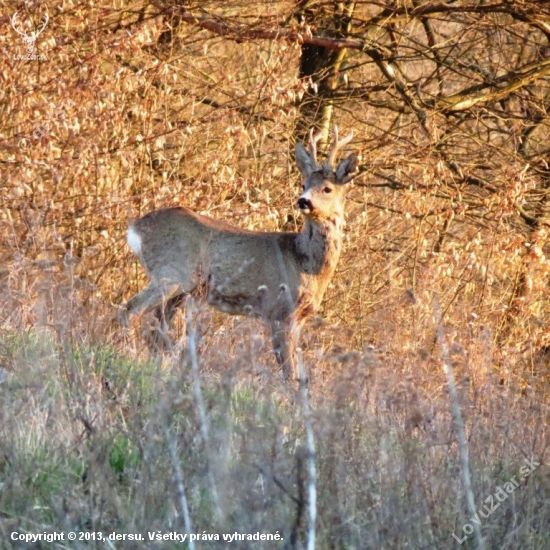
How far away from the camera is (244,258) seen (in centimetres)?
842

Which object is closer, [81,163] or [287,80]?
[81,163]

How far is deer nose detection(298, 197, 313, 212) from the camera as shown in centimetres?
828

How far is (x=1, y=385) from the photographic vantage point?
4.37 metres

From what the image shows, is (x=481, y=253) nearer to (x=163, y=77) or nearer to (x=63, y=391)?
(x=163, y=77)

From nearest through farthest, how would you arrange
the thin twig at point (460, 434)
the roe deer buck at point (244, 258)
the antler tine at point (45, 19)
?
the thin twig at point (460, 434)
the roe deer buck at point (244, 258)
the antler tine at point (45, 19)

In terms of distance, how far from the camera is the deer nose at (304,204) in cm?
828

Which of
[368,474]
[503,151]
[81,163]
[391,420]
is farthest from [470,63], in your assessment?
[368,474]

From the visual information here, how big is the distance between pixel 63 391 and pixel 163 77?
6174 millimetres
